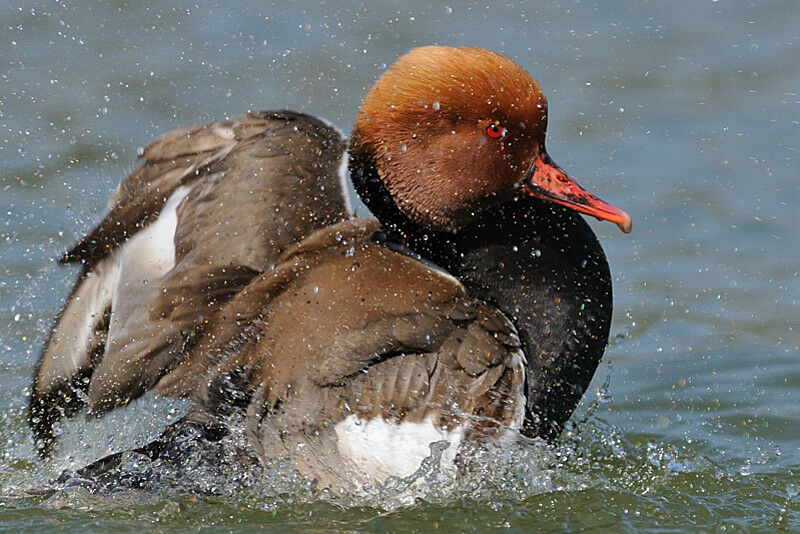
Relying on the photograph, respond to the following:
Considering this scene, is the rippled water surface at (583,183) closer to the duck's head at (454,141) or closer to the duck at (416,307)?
the duck at (416,307)

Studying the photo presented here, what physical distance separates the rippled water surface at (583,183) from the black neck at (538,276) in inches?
10.2

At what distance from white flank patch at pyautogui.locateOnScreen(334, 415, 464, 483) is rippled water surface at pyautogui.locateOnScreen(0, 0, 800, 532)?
7 cm

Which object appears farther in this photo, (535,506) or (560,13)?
(560,13)

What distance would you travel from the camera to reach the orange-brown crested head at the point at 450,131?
377 cm

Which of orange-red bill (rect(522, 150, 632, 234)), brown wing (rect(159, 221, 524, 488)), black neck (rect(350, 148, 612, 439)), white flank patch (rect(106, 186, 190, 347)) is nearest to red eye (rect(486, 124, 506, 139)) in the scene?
orange-red bill (rect(522, 150, 632, 234))

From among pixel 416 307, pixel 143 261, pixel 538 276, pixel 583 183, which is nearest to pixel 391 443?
pixel 416 307

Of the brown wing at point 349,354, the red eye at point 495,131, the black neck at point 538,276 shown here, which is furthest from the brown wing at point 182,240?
the red eye at point 495,131

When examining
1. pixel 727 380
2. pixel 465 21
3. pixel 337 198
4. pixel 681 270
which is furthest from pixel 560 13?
pixel 337 198

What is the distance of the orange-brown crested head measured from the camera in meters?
3.77

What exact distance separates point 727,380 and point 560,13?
336cm

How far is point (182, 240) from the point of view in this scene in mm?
4051

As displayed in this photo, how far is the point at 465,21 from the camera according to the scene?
752 cm

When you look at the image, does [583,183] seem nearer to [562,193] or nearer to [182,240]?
[562,193]

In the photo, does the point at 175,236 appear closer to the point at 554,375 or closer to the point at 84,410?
the point at 84,410
